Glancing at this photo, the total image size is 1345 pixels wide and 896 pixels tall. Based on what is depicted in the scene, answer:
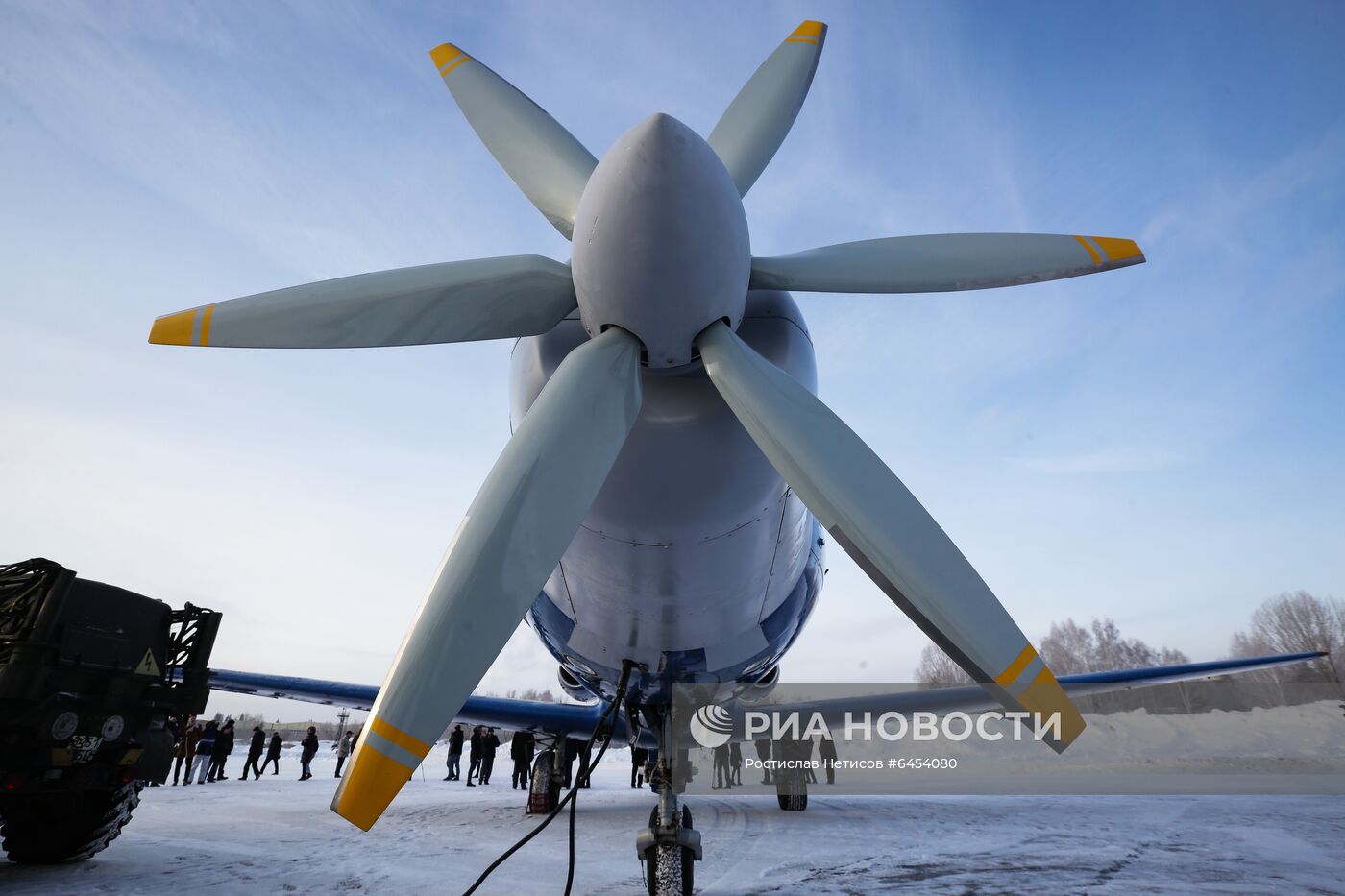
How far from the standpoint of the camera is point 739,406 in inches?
120

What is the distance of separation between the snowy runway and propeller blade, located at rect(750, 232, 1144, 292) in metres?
3.92

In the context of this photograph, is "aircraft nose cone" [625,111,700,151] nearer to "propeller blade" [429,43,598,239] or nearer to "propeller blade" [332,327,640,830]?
"propeller blade" [332,327,640,830]

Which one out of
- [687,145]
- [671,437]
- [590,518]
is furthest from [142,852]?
[687,145]

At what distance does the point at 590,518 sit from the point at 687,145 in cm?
210

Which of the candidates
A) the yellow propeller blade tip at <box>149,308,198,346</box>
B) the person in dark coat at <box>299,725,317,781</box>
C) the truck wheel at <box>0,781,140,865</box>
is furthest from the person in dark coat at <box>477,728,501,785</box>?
the yellow propeller blade tip at <box>149,308,198,346</box>

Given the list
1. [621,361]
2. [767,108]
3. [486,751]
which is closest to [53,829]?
[621,361]

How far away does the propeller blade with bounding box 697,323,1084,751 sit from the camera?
254 centimetres

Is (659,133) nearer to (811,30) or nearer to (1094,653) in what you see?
(811,30)

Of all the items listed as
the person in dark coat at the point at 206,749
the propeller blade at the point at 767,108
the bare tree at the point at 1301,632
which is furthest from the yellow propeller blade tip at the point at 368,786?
the bare tree at the point at 1301,632

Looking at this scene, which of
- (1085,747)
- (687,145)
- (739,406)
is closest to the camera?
(687,145)

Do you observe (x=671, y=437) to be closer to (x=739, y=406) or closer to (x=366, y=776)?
(x=739, y=406)

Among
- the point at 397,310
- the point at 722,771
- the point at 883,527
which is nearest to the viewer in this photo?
the point at 883,527

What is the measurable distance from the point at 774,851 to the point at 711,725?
123 cm

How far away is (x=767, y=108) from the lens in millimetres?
4375
